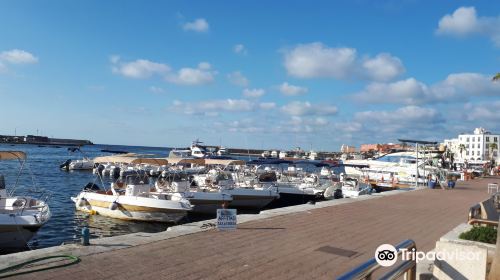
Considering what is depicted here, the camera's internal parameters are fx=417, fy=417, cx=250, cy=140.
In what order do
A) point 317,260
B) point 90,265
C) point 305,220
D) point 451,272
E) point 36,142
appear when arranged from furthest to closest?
1. point 36,142
2. point 305,220
3. point 317,260
4. point 90,265
5. point 451,272

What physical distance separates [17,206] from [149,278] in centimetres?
1256

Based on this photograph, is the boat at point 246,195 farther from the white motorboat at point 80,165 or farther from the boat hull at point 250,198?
the white motorboat at point 80,165

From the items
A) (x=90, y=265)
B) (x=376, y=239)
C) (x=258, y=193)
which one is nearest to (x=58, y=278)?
(x=90, y=265)

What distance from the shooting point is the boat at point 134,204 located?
70.7 feet

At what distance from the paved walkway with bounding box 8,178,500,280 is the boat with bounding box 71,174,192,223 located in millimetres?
8519

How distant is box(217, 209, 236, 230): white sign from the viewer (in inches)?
450

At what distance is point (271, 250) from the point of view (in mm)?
9617

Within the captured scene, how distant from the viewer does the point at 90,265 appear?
7.75m

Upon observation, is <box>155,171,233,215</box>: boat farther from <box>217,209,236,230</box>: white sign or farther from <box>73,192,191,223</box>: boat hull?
<box>217,209,236,230</box>: white sign

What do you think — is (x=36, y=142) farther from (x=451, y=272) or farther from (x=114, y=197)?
(x=451, y=272)

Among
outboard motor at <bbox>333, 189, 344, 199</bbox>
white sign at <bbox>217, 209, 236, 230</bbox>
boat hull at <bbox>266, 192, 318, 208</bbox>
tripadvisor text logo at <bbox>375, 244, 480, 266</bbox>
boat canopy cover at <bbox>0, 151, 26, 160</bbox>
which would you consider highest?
boat canopy cover at <bbox>0, 151, 26, 160</bbox>

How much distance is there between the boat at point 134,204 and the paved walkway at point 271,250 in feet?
28.0

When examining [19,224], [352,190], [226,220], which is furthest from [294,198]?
[226,220]

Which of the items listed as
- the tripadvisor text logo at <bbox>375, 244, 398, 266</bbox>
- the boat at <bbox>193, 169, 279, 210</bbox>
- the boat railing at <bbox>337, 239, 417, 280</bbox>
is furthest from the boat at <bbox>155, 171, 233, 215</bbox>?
the tripadvisor text logo at <bbox>375, 244, 398, 266</bbox>
